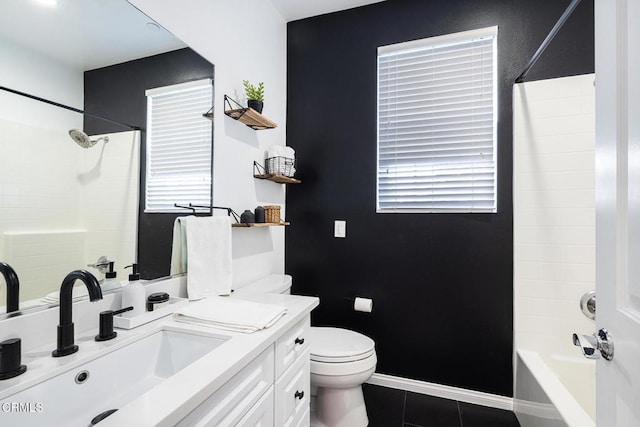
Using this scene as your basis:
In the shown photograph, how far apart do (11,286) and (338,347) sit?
4.49ft

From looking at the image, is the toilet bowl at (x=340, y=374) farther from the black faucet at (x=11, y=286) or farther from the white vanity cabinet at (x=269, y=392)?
the black faucet at (x=11, y=286)

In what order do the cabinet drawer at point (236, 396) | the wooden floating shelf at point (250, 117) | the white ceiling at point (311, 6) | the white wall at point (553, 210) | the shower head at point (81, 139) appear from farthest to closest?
1. the white ceiling at point (311, 6)
2. the white wall at point (553, 210)
3. the wooden floating shelf at point (250, 117)
4. the shower head at point (81, 139)
5. the cabinet drawer at point (236, 396)

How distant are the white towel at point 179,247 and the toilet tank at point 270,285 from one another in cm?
45

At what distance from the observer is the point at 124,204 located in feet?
3.88

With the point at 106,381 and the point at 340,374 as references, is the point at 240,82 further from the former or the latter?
the point at 340,374

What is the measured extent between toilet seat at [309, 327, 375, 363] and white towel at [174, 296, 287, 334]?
53 cm

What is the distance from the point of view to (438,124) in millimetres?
2062

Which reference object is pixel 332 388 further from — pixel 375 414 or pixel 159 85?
pixel 159 85

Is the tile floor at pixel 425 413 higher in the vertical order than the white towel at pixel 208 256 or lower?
lower

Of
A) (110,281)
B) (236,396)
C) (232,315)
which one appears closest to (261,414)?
(236,396)

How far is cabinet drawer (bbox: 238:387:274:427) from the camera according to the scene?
0.92 m

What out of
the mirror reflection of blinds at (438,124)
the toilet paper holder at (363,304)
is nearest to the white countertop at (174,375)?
the toilet paper holder at (363,304)

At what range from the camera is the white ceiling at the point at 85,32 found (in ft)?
2.91

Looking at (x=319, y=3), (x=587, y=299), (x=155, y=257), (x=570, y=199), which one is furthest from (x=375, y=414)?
(x=319, y=3)
